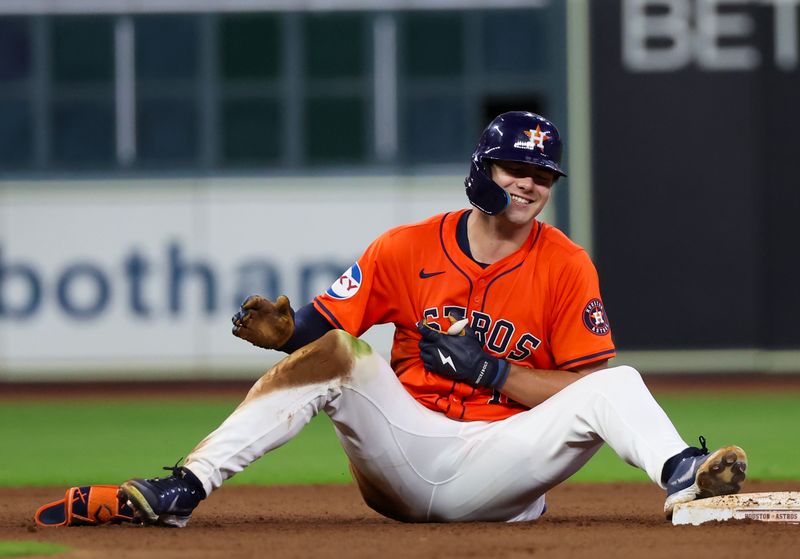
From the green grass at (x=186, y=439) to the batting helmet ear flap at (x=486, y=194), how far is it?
8.92ft

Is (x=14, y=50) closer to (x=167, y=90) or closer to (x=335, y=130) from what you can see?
(x=167, y=90)

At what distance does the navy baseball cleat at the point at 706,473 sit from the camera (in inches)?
178

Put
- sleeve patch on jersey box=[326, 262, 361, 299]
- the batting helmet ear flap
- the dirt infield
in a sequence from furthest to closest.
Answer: sleeve patch on jersey box=[326, 262, 361, 299] → the batting helmet ear flap → the dirt infield

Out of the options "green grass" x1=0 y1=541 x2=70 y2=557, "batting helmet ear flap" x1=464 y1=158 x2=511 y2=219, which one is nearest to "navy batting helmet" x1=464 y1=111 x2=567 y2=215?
"batting helmet ear flap" x1=464 y1=158 x2=511 y2=219

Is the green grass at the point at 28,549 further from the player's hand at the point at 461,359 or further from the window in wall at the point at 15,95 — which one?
the window in wall at the point at 15,95

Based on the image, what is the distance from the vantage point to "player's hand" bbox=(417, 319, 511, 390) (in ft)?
16.1

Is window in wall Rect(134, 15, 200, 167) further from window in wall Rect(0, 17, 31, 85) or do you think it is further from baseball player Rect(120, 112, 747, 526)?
baseball player Rect(120, 112, 747, 526)

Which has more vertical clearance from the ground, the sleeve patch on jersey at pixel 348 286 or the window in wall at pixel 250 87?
the window in wall at pixel 250 87

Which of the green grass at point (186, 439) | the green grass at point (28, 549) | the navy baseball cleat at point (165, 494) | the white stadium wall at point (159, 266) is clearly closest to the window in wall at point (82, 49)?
the white stadium wall at point (159, 266)

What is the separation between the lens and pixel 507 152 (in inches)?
201

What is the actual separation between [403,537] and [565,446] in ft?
1.91

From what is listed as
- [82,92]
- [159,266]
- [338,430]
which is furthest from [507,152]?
[82,92]

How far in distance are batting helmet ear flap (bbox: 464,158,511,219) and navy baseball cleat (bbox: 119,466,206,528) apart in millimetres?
1289

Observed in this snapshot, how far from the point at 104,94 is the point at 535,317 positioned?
8.98 metres
